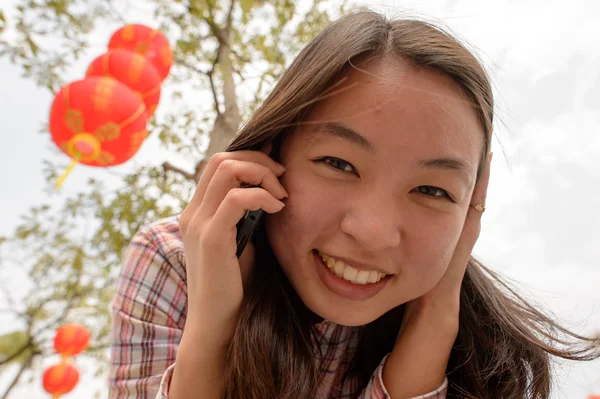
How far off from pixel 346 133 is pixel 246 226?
0.35 metres

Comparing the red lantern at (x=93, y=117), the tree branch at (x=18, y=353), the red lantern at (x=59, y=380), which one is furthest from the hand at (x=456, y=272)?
the tree branch at (x=18, y=353)

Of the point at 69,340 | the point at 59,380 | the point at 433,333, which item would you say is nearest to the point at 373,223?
the point at 433,333

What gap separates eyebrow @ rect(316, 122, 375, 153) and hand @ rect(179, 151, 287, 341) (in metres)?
0.17

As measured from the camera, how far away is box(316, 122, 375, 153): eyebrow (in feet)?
3.06

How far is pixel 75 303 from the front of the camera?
571cm

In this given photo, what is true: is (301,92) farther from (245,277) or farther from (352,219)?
(245,277)

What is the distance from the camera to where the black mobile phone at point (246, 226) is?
1.08 metres

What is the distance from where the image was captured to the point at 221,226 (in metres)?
1.05

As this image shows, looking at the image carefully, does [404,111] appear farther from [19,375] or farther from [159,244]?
[19,375]

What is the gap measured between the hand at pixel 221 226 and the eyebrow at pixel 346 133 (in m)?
0.17

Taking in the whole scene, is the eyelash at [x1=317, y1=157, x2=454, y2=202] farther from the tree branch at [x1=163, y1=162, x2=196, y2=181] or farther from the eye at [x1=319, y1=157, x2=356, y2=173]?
the tree branch at [x1=163, y1=162, x2=196, y2=181]

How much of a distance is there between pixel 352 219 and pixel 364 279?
188 mm

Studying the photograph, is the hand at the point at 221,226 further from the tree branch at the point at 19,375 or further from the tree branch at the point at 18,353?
the tree branch at the point at 19,375

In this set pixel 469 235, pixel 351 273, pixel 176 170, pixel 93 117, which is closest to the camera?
pixel 351 273
